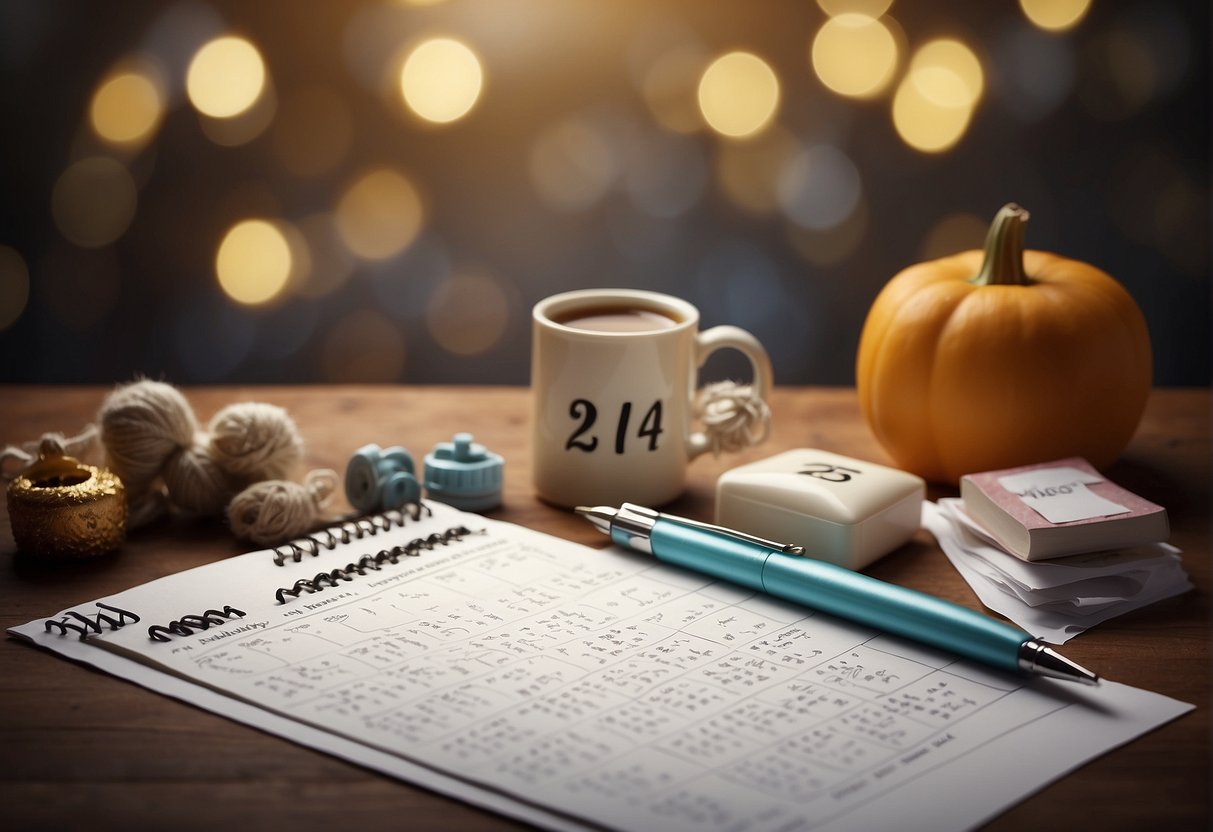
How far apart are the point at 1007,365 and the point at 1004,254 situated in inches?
3.7

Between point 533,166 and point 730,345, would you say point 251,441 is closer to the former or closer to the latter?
point 730,345

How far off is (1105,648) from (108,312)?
1.19m

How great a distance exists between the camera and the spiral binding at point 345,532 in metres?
0.75

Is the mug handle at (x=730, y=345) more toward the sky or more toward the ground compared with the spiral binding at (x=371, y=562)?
more toward the sky

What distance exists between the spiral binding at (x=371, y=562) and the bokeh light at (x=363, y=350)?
2.41 ft

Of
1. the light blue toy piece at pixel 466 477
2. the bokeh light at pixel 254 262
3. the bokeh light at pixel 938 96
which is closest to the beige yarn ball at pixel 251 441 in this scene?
the light blue toy piece at pixel 466 477

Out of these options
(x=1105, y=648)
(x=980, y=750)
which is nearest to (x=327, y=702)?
(x=980, y=750)

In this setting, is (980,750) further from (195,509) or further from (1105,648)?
(195,509)

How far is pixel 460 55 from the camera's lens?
135cm

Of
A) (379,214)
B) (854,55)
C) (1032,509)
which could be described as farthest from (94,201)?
(1032,509)

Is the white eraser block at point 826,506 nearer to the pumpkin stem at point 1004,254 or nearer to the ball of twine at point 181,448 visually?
the pumpkin stem at point 1004,254

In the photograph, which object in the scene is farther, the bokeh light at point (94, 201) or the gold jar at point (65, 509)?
the bokeh light at point (94, 201)

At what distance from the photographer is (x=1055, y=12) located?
Result: 53.1 inches

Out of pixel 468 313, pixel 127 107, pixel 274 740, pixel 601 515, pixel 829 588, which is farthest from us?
pixel 468 313
